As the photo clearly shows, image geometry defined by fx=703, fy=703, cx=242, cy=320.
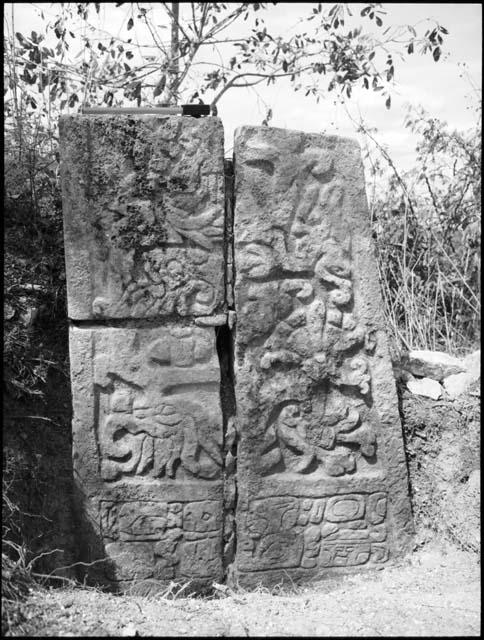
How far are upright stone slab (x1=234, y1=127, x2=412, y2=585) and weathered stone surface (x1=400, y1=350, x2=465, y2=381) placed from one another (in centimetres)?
59

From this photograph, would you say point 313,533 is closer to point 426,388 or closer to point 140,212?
point 426,388

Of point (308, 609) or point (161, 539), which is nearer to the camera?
point (308, 609)

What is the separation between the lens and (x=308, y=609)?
2781 millimetres

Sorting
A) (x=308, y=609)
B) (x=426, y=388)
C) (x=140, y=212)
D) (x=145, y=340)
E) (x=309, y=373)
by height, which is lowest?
(x=308, y=609)

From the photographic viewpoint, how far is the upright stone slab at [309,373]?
298cm

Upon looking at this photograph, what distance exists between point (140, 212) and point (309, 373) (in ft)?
3.25

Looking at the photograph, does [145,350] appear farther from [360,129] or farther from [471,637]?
[360,129]

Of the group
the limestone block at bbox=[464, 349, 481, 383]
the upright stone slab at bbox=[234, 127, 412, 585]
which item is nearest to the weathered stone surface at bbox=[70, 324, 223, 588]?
the upright stone slab at bbox=[234, 127, 412, 585]

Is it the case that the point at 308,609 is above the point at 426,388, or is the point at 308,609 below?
below

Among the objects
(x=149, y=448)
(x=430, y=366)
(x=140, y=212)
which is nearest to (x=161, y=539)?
(x=149, y=448)

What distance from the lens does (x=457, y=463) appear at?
327 cm

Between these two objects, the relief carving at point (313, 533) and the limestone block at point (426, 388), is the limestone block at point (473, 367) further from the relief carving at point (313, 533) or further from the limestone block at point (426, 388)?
the relief carving at point (313, 533)

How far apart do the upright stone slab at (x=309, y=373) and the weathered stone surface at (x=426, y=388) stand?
44cm

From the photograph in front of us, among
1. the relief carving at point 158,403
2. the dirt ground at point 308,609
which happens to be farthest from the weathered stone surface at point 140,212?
the dirt ground at point 308,609
